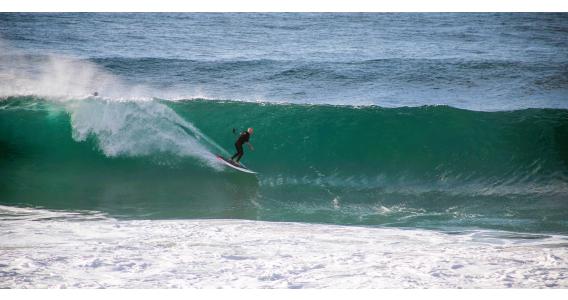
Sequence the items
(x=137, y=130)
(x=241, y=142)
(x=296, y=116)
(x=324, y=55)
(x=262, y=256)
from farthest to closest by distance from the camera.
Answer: (x=324, y=55), (x=296, y=116), (x=137, y=130), (x=241, y=142), (x=262, y=256)

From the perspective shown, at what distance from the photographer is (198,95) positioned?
829 cm

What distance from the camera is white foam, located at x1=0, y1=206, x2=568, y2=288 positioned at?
172 inches

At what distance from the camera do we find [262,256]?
4.77 meters

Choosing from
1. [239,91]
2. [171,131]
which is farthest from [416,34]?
[171,131]

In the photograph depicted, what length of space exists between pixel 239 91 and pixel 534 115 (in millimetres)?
3913

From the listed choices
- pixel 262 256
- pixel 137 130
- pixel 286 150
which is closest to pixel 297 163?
pixel 286 150

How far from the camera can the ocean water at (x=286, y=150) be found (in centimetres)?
470

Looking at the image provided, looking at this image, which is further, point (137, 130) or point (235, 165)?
point (137, 130)

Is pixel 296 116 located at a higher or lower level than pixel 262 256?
higher

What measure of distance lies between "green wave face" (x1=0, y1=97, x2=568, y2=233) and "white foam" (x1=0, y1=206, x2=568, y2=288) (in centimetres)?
48

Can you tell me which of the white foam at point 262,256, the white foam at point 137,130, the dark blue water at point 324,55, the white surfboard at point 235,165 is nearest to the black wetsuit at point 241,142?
the white surfboard at point 235,165

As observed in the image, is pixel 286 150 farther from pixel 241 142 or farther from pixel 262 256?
pixel 262 256

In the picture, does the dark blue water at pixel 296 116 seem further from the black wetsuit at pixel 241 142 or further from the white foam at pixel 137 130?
the black wetsuit at pixel 241 142

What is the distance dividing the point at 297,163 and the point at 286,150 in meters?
0.26
